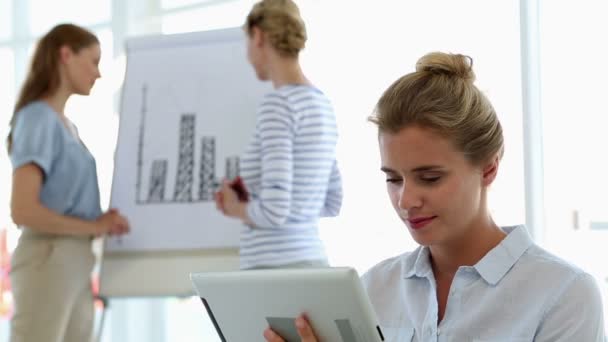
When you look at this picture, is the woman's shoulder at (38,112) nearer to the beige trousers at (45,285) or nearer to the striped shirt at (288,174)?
the beige trousers at (45,285)

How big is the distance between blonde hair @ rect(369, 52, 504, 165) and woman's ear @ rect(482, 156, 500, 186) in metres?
0.01

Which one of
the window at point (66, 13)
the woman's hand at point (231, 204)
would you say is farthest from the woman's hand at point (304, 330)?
the window at point (66, 13)

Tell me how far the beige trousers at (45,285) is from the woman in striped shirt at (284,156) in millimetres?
665

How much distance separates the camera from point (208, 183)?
3.06m

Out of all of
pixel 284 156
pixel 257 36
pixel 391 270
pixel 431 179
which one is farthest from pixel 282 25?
pixel 431 179

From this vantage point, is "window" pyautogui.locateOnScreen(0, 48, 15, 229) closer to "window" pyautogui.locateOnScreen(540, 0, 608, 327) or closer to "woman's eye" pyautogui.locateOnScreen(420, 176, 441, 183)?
"window" pyautogui.locateOnScreen(540, 0, 608, 327)

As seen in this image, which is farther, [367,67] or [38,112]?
[367,67]

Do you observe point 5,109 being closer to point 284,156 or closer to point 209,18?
point 209,18

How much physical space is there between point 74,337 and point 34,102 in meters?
0.81

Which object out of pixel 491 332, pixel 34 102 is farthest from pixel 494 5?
pixel 491 332

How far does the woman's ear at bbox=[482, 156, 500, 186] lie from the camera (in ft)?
4.57

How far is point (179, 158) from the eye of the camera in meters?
3.11

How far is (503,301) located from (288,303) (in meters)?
0.34

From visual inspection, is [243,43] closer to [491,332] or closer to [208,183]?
[208,183]
